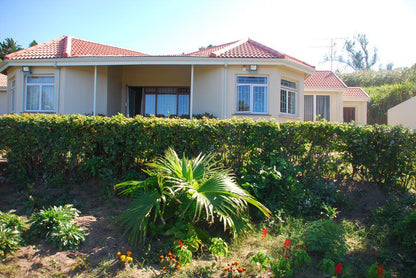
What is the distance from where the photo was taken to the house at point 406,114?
1806 cm

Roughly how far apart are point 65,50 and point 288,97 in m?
9.60

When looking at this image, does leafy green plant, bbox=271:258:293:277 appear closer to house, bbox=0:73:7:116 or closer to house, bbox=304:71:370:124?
house, bbox=304:71:370:124

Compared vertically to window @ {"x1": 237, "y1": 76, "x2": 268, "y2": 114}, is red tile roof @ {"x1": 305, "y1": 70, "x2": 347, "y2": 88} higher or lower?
higher

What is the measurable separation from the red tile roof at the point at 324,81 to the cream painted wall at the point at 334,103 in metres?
0.37

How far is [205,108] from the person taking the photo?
13.5 m

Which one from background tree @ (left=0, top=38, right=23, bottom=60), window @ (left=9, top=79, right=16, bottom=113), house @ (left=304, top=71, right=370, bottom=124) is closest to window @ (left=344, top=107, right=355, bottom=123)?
house @ (left=304, top=71, right=370, bottom=124)

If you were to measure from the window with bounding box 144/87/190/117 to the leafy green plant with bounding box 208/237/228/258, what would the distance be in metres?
11.9

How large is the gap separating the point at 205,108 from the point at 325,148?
7473 millimetres

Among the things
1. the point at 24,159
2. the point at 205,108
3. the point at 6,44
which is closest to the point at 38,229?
the point at 24,159

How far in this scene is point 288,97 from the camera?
13.6 meters

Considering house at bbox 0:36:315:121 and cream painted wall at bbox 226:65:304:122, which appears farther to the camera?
cream painted wall at bbox 226:65:304:122

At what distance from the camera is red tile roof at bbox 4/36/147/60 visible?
13.1 metres

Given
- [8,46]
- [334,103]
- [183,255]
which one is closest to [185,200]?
[183,255]

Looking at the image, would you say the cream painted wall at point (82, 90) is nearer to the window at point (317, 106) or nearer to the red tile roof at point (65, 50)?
the red tile roof at point (65, 50)
